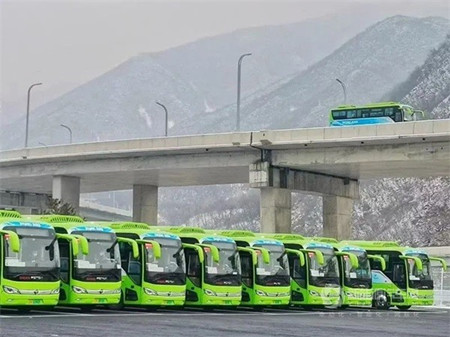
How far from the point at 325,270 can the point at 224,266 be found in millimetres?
6092

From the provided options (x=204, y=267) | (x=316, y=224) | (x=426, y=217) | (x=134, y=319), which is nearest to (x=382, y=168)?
(x=204, y=267)

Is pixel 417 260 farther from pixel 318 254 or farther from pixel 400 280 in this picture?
pixel 318 254

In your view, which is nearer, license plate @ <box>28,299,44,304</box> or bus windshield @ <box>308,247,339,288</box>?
license plate @ <box>28,299,44,304</box>

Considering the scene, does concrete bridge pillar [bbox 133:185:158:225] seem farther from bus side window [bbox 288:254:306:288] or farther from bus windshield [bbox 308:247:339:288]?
bus side window [bbox 288:254:306:288]

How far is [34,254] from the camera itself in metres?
26.7

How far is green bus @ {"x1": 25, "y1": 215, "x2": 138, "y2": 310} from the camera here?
28688 mm

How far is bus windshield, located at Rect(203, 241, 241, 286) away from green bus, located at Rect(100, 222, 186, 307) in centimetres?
130

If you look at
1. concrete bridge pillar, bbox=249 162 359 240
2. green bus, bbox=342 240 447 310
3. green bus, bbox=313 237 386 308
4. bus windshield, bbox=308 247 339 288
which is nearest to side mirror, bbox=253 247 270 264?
bus windshield, bbox=308 247 339 288

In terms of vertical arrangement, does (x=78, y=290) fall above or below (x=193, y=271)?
below

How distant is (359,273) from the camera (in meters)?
40.4

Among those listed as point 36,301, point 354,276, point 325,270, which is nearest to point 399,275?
point 354,276

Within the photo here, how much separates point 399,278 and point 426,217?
82899 mm

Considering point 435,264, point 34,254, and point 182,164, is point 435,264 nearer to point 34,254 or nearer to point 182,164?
point 182,164

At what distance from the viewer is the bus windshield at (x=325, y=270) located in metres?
38.1
